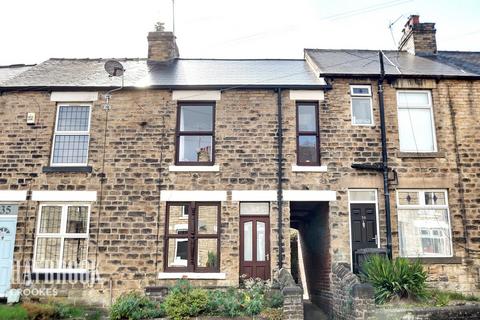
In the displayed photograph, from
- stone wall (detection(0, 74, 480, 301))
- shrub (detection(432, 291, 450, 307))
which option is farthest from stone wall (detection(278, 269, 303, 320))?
shrub (detection(432, 291, 450, 307))

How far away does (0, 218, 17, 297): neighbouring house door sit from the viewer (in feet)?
38.5

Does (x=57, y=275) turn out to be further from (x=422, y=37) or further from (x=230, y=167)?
(x=422, y=37)

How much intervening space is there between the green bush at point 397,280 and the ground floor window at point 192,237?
13.9 ft

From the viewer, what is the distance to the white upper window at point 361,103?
504 inches

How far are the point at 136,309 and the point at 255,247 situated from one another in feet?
11.9

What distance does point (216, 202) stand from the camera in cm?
1216

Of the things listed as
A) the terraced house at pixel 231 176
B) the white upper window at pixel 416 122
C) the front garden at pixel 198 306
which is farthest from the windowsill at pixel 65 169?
the white upper window at pixel 416 122

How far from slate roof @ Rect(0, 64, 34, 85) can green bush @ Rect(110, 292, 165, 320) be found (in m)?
9.77

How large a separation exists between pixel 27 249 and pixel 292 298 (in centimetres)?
745

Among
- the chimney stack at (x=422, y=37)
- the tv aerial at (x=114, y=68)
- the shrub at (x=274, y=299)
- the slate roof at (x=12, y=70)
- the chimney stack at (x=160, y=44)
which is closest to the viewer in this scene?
the shrub at (x=274, y=299)

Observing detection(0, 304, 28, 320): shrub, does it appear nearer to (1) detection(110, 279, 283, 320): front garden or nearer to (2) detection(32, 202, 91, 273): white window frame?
(2) detection(32, 202, 91, 273): white window frame

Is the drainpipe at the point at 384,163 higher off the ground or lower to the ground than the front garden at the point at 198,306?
higher

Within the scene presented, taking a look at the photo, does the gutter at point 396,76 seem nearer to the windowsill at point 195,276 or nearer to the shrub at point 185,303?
the windowsill at point 195,276

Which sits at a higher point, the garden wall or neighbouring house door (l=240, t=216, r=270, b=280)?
neighbouring house door (l=240, t=216, r=270, b=280)
